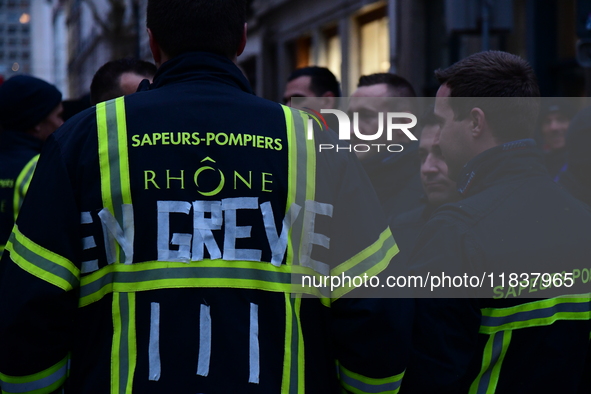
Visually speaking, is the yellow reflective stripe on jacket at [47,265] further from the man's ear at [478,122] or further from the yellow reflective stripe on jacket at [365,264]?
the man's ear at [478,122]

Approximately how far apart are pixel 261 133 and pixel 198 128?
0.55 ft

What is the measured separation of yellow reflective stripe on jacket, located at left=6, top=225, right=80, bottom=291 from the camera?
1.98 metres

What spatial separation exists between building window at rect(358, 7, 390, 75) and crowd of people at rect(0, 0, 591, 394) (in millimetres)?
10531

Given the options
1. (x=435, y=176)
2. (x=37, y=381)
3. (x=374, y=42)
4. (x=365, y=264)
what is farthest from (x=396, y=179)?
(x=374, y=42)

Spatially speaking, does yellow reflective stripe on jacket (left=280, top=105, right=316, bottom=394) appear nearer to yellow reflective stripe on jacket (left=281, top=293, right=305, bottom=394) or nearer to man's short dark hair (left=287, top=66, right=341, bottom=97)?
yellow reflective stripe on jacket (left=281, top=293, right=305, bottom=394)

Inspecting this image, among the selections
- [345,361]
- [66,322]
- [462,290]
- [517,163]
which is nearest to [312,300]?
[345,361]

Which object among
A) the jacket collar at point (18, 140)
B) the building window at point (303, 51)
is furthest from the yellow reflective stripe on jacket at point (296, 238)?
the building window at point (303, 51)

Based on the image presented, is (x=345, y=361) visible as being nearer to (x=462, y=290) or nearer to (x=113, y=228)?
(x=462, y=290)

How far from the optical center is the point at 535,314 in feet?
7.66

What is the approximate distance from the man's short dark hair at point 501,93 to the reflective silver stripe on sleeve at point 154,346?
1.18 meters

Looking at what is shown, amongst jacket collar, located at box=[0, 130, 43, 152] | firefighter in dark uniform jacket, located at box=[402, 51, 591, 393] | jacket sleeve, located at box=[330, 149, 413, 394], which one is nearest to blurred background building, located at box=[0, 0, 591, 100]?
jacket collar, located at box=[0, 130, 43, 152]

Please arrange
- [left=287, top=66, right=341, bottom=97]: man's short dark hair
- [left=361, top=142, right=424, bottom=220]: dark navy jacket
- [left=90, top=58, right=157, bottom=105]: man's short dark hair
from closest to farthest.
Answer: [left=90, top=58, right=157, bottom=105]: man's short dark hair
[left=361, top=142, right=424, bottom=220]: dark navy jacket
[left=287, top=66, right=341, bottom=97]: man's short dark hair

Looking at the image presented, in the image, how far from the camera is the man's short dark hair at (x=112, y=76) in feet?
12.5

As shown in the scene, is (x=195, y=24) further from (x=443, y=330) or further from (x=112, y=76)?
(x=112, y=76)
